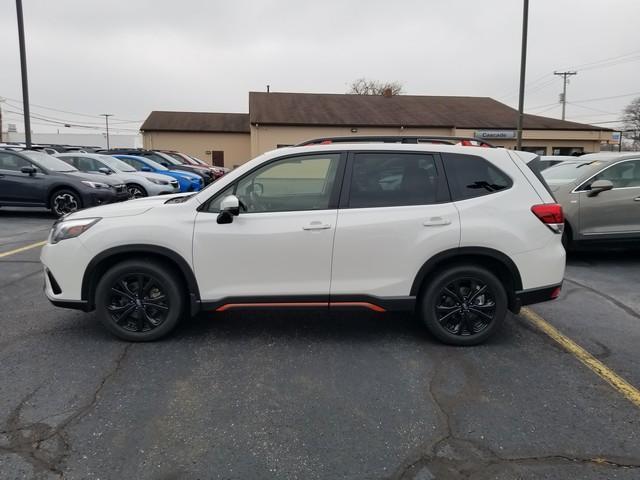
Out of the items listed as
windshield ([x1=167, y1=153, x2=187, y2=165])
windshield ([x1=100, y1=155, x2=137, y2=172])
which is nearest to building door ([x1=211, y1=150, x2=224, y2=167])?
windshield ([x1=167, y1=153, x2=187, y2=165])

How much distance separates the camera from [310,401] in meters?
3.29

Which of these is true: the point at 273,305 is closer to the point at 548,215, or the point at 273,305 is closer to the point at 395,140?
the point at 395,140

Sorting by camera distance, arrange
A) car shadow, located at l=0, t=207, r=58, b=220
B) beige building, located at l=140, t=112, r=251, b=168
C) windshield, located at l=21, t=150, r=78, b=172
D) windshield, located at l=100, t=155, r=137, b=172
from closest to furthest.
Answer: windshield, located at l=21, t=150, r=78, b=172, car shadow, located at l=0, t=207, r=58, b=220, windshield, located at l=100, t=155, r=137, b=172, beige building, located at l=140, t=112, r=251, b=168

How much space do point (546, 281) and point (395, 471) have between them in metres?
2.36

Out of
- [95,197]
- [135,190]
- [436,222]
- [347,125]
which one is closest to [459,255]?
[436,222]

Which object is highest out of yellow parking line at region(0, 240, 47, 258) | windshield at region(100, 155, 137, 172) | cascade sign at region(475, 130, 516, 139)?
cascade sign at region(475, 130, 516, 139)

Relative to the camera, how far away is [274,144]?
3006 centimetres

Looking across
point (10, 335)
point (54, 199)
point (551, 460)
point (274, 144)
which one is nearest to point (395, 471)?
point (551, 460)

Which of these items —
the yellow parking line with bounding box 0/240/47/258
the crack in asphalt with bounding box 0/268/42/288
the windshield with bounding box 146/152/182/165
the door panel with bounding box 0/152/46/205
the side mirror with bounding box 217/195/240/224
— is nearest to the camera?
the side mirror with bounding box 217/195/240/224

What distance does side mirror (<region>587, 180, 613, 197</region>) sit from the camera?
731cm

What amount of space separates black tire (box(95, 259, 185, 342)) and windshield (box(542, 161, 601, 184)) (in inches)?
259

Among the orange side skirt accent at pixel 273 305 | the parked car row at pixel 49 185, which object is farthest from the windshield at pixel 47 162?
the orange side skirt accent at pixel 273 305

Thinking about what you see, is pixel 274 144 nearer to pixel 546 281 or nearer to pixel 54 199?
pixel 54 199

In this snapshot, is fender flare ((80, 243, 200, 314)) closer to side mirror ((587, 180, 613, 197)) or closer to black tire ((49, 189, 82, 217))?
side mirror ((587, 180, 613, 197))
